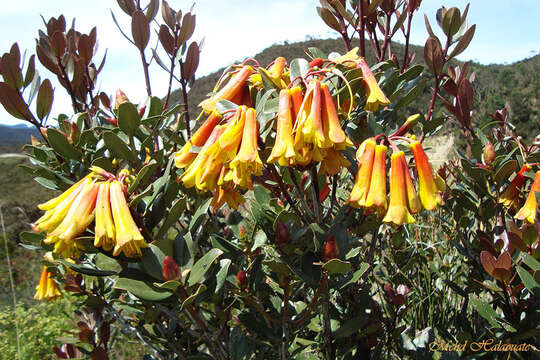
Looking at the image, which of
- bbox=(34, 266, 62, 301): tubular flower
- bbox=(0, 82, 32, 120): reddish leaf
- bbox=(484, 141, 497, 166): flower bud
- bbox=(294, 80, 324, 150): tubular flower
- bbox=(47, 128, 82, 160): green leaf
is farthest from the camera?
bbox=(34, 266, 62, 301): tubular flower

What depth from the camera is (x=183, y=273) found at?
1191mm

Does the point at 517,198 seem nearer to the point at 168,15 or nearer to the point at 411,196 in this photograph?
the point at 411,196

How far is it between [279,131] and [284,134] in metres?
0.02

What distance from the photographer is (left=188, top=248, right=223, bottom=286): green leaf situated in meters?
1.20

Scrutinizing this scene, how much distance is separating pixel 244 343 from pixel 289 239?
22.5 inches

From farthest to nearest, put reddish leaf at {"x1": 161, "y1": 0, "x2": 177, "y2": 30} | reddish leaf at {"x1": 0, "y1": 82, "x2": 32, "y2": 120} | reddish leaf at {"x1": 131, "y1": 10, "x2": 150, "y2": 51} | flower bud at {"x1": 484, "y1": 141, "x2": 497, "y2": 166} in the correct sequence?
reddish leaf at {"x1": 161, "y1": 0, "x2": 177, "y2": 30} → reddish leaf at {"x1": 131, "y1": 10, "x2": 150, "y2": 51} → flower bud at {"x1": 484, "y1": 141, "x2": 497, "y2": 166} → reddish leaf at {"x1": 0, "y1": 82, "x2": 32, "y2": 120}

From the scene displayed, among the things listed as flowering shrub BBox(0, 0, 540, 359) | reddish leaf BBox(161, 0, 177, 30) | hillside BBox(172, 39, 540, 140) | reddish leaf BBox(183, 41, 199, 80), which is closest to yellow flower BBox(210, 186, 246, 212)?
flowering shrub BBox(0, 0, 540, 359)

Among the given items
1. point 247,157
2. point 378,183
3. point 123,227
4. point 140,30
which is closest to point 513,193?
point 378,183

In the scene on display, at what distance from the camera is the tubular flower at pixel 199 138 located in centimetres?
133

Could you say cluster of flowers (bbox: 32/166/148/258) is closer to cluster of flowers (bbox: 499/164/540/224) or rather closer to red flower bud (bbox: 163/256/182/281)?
red flower bud (bbox: 163/256/182/281)

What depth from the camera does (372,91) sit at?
1190 millimetres

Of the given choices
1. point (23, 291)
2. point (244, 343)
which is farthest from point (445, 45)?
point (23, 291)

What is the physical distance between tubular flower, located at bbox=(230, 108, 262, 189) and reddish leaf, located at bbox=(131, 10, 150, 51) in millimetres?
982

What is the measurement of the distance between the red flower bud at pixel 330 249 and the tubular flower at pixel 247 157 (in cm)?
30
